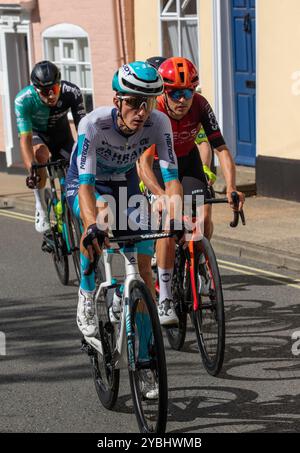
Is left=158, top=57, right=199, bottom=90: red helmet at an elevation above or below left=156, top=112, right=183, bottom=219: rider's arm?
above

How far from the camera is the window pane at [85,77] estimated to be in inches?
779

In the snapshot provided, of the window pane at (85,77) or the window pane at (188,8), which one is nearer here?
the window pane at (188,8)

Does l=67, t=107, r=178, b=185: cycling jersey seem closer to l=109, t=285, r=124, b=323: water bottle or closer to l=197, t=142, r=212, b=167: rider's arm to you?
l=109, t=285, r=124, b=323: water bottle

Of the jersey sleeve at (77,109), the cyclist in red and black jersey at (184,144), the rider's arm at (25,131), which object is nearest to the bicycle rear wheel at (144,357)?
the cyclist in red and black jersey at (184,144)

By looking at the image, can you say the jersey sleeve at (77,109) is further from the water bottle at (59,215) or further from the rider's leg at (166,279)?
the rider's leg at (166,279)

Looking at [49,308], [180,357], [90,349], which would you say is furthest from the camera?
[49,308]

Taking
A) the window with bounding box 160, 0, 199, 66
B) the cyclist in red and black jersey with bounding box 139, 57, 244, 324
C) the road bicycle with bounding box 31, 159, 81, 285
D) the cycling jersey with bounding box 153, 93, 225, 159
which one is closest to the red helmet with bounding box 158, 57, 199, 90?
the cyclist in red and black jersey with bounding box 139, 57, 244, 324

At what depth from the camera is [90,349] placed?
22.9 feet

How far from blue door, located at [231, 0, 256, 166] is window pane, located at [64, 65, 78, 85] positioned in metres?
4.84

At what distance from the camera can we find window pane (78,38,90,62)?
19672 mm

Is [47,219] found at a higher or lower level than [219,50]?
lower
